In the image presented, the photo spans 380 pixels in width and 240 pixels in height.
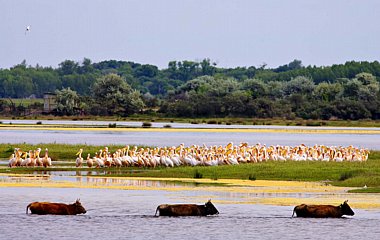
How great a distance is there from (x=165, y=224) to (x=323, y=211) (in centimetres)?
365

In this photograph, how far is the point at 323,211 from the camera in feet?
73.9

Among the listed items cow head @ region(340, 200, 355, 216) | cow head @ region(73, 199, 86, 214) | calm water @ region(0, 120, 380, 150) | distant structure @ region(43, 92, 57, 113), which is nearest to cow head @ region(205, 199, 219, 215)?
cow head @ region(73, 199, 86, 214)

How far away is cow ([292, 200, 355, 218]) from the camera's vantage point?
73.5 feet

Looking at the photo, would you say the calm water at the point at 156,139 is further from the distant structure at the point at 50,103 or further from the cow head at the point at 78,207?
the distant structure at the point at 50,103

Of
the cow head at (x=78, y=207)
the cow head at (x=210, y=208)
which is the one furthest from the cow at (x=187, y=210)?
the cow head at (x=78, y=207)

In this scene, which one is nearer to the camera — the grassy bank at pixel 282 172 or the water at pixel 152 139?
the grassy bank at pixel 282 172

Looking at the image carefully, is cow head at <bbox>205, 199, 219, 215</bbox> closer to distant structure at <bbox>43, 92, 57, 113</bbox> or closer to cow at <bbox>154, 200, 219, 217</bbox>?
cow at <bbox>154, 200, 219, 217</bbox>

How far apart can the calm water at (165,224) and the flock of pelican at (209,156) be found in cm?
1131

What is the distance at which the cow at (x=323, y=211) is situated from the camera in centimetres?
2241

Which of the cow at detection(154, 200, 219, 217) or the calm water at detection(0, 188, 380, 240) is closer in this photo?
the calm water at detection(0, 188, 380, 240)

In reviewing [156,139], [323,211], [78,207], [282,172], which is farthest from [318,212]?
[156,139]

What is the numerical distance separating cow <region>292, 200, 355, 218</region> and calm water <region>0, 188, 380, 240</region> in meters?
0.21

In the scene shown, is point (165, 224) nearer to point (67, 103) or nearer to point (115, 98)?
point (115, 98)

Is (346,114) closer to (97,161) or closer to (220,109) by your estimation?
(220,109)
